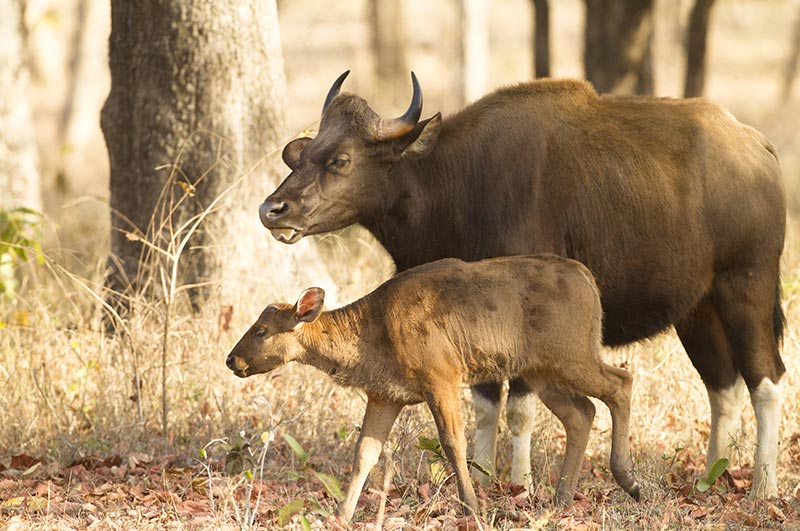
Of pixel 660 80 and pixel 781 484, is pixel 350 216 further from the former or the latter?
pixel 660 80

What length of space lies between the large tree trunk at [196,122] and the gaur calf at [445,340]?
311cm

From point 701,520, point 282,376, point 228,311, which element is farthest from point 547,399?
point 228,311

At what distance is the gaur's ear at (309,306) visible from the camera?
20.5ft

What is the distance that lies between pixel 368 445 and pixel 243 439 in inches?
43.5

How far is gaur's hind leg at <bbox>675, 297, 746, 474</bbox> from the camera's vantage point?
8.01 m

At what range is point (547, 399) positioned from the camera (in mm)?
6859

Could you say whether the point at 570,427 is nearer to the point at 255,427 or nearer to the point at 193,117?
the point at 255,427

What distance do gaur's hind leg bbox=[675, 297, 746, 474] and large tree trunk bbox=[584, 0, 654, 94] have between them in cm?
697

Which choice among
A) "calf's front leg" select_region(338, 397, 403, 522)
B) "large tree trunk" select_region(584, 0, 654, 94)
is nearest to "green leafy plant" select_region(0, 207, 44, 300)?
"calf's front leg" select_region(338, 397, 403, 522)

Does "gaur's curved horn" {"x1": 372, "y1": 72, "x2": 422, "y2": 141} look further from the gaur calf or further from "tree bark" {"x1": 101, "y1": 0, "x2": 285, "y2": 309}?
"tree bark" {"x1": 101, "y1": 0, "x2": 285, "y2": 309}

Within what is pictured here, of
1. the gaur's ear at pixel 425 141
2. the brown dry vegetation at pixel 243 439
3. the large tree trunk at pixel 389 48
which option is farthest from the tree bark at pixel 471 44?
the gaur's ear at pixel 425 141

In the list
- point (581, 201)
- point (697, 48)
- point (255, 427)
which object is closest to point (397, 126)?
point (581, 201)

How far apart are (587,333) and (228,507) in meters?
2.06

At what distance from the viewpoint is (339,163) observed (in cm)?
713
